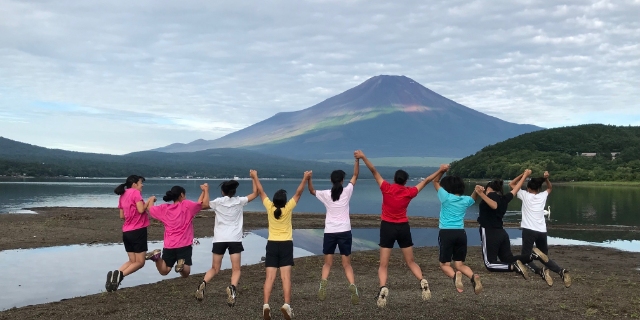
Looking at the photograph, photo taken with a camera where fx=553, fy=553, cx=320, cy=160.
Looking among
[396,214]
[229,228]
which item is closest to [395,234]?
[396,214]

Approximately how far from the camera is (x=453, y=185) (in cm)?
1023

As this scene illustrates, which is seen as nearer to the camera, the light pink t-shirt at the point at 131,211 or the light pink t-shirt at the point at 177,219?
the light pink t-shirt at the point at 177,219

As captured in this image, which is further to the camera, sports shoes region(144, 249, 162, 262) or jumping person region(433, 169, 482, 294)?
sports shoes region(144, 249, 162, 262)

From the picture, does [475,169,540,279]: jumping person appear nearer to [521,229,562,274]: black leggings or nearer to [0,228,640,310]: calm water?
[521,229,562,274]: black leggings

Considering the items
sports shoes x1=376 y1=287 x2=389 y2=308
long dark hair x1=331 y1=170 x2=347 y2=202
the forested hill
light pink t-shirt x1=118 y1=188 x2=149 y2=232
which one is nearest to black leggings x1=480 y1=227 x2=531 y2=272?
sports shoes x1=376 y1=287 x2=389 y2=308

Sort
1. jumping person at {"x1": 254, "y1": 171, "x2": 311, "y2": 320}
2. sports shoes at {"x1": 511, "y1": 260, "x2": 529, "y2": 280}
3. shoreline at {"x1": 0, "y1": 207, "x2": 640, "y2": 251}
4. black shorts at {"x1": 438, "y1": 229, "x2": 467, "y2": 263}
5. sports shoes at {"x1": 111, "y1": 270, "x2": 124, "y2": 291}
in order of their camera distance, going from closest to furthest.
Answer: jumping person at {"x1": 254, "y1": 171, "x2": 311, "y2": 320} < black shorts at {"x1": 438, "y1": 229, "x2": 467, "y2": 263} < sports shoes at {"x1": 511, "y1": 260, "x2": 529, "y2": 280} < sports shoes at {"x1": 111, "y1": 270, "x2": 124, "y2": 291} < shoreline at {"x1": 0, "y1": 207, "x2": 640, "y2": 251}

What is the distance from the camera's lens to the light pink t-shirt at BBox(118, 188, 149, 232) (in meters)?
10.8

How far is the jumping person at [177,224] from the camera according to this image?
10492 millimetres

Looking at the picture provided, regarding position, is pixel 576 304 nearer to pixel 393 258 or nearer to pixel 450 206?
pixel 450 206

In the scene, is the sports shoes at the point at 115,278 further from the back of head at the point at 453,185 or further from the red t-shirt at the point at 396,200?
the back of head at the point at 453,185

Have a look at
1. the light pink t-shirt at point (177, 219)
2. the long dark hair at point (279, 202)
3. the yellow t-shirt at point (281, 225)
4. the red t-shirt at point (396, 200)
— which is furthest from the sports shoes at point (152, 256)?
the red t-shirt at point (396, 200)

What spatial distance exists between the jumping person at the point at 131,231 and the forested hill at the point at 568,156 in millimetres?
99741

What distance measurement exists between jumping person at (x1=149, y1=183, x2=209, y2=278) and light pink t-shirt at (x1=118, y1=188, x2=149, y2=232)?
1.34 ft

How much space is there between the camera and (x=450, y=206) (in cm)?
1005
